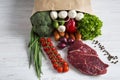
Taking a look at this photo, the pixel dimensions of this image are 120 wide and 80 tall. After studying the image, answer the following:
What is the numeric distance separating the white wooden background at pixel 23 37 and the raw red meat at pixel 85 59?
0.03 meters

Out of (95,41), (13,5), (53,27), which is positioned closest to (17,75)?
(53,27)

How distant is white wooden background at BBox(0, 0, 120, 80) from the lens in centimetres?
144

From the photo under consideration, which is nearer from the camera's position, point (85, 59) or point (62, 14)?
point (85, 59)

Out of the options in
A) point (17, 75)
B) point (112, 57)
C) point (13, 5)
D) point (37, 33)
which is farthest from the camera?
point (13, 5)

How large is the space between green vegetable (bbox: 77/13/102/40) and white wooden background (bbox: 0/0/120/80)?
6cm

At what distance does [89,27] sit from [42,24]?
0.86ft

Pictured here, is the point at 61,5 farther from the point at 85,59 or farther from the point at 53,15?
the point at 85,59

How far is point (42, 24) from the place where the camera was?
63.8 inches

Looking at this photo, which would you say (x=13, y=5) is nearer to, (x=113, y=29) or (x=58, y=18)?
(x=58, y=18)

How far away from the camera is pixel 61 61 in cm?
148

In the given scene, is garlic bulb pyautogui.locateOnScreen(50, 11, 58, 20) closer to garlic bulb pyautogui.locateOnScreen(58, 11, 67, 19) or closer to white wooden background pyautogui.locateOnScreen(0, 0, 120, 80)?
garlic bulb pyautogui.locateOnScreen(58, 11, 67, 19)

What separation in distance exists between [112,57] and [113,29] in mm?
251

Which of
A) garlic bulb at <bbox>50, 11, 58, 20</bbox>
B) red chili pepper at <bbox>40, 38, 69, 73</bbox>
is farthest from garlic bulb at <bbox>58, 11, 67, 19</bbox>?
red chili pepper at <bbox>40, 38, 69, 73</bbox>

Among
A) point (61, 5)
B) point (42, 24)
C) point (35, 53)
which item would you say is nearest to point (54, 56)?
point (35, 53)
